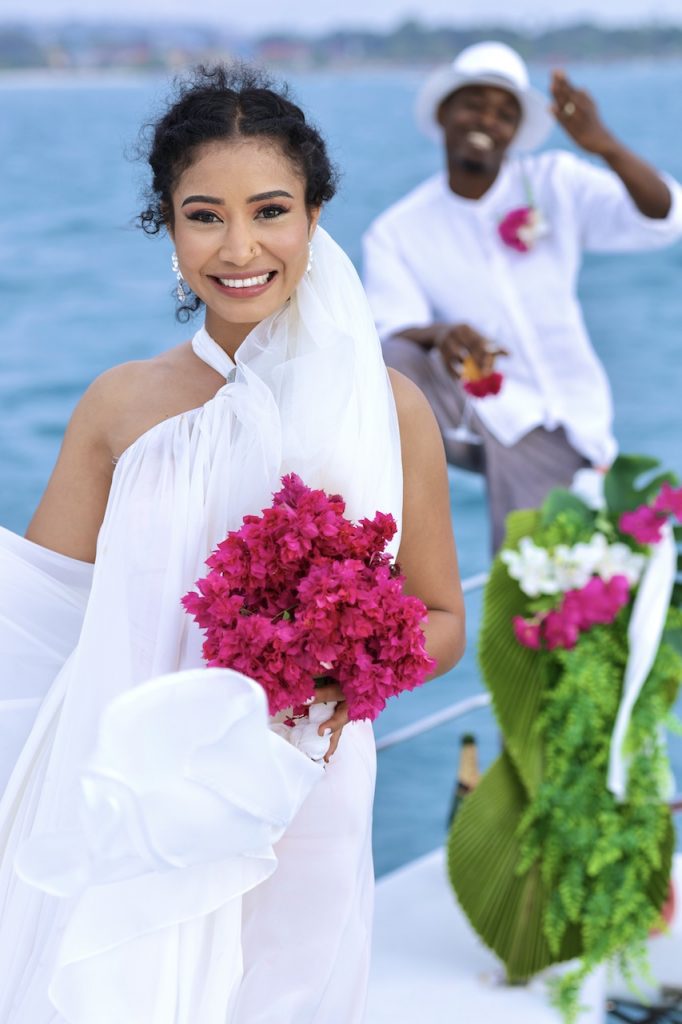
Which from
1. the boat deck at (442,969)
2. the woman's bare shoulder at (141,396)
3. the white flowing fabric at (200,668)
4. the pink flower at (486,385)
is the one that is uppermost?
the pink flower at (486,385)

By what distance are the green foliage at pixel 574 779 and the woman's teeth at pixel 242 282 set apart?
1.35 m

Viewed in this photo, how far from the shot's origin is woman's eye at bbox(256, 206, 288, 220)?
1926 mm

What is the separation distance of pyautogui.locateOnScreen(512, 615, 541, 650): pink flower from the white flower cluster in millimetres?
61

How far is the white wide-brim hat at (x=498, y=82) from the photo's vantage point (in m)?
3.88

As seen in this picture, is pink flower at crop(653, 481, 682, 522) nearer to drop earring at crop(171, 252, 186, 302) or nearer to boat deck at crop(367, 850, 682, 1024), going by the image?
boat deck at crop(367, 850, 682, 1024)

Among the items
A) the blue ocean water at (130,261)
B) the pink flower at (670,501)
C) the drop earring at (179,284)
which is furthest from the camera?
the blue ocean water at (130,261)

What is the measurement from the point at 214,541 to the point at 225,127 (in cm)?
54

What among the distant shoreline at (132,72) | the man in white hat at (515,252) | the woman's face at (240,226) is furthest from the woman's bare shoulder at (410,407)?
the distant shoreline at (132,72)

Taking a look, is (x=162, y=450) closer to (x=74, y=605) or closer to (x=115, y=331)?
(x=74, y=605)

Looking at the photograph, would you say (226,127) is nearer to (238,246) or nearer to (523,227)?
(238,246)

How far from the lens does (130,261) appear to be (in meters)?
11.7

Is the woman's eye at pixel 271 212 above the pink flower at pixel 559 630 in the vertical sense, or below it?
above

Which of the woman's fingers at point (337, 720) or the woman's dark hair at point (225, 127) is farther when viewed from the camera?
the woman's dark hair at point (225, 127)

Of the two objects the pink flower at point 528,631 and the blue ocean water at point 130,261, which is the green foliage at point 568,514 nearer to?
the pink flower at point 528,631
